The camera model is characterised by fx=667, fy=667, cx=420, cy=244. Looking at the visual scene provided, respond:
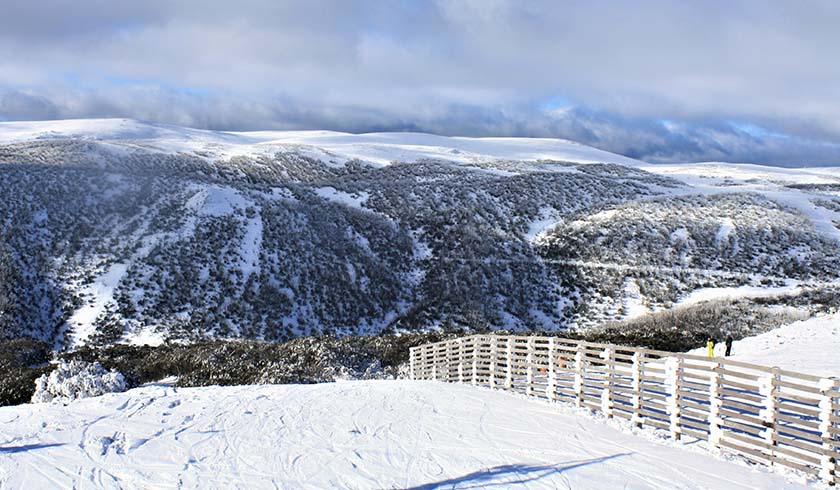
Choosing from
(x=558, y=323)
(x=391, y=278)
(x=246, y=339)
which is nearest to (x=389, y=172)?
(x=391, y=278)

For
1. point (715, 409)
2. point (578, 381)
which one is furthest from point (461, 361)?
point (715, 409)

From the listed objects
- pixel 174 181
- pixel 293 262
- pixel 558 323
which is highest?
pixel 174 181

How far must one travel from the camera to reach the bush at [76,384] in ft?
62.8

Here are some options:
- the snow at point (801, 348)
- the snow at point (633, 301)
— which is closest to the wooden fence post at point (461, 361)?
the snow at point (801, 348)

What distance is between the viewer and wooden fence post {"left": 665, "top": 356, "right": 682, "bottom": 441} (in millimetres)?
12164

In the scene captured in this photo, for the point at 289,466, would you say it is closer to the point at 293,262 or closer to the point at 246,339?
the point at 246,339

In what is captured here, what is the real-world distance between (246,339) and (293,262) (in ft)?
33.5

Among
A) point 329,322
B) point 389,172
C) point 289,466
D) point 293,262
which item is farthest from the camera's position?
point 389,172

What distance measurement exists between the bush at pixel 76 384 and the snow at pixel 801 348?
19.5 meters

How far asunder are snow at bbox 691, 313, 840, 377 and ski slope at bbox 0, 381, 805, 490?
1040cm

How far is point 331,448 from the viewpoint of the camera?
10.7 m

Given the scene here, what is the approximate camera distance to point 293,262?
44000 millimetres

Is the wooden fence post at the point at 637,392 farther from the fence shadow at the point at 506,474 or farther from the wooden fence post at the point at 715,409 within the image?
the fence shadow at the point at 506,474

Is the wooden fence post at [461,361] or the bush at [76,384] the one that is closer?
the bush at [76,384]
